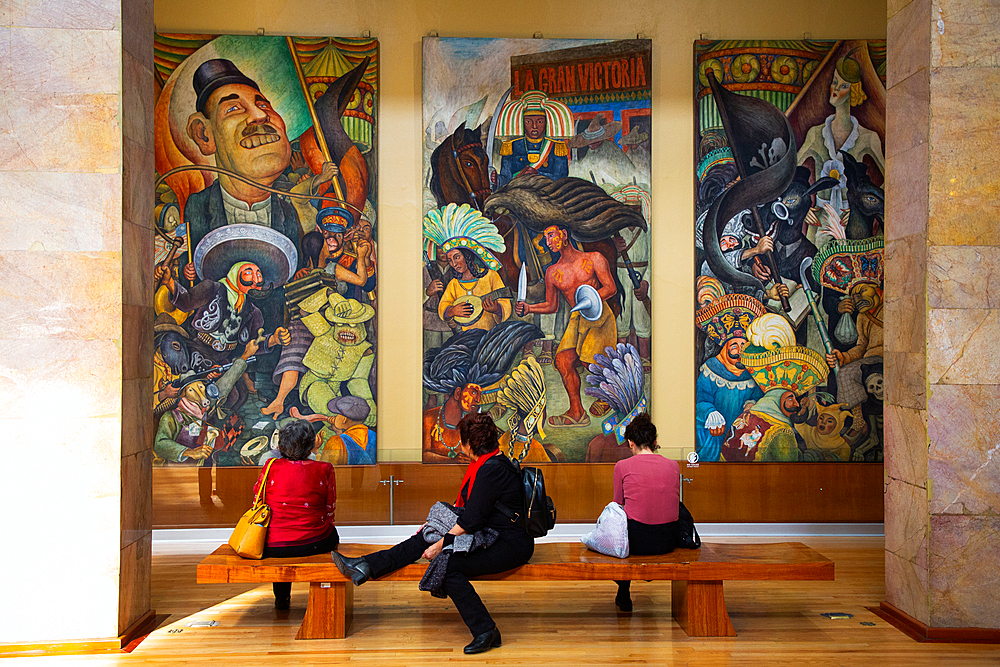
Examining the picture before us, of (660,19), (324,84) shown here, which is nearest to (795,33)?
(660,19)

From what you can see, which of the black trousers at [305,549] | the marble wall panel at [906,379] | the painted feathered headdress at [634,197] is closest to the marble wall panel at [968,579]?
the marble wall panel at [906,379]

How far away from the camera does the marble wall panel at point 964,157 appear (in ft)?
15.4

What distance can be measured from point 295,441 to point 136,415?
41.0 inches

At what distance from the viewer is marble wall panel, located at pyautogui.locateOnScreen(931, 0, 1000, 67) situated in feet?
15.4

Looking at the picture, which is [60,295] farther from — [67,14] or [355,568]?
[355,568]

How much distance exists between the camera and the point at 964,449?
4.65 m

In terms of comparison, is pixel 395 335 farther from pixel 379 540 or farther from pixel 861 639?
pixel 861 639

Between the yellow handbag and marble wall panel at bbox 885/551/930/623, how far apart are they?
13.9 ft

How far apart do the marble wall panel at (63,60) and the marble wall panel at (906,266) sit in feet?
17.1

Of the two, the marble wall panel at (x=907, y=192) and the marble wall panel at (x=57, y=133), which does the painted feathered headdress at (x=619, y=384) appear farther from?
the marble wall panel at (x=57, y=133)

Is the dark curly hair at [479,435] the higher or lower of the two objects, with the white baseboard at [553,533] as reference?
higher

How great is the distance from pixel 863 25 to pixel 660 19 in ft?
7.05

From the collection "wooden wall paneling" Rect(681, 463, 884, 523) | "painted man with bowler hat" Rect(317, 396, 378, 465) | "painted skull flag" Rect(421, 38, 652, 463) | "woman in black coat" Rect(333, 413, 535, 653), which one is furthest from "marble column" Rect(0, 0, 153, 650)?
"wooden wall paneling" Rect(681, 463, 884, 523)

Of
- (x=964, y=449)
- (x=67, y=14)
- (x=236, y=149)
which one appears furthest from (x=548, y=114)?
(x=964, y=449)
